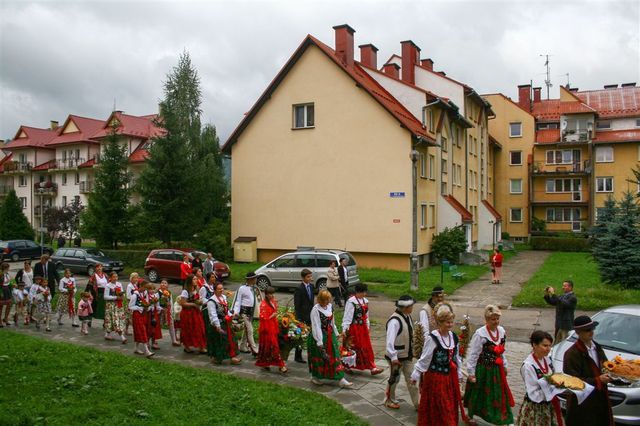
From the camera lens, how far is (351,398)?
8.81 metres

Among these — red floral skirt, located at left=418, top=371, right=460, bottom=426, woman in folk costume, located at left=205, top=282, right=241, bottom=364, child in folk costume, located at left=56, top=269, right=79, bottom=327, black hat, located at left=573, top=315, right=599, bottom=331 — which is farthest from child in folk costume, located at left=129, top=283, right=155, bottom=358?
black hat, located at left=573, top=315, right=599, bottom=331

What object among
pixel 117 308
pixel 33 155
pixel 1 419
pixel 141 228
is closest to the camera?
pixel 1 419

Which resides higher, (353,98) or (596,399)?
(353,98)

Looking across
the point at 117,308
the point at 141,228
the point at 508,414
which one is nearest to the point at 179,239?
the point at 141,228

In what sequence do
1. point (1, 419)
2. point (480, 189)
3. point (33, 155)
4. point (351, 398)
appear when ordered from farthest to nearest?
point (33, 155)
point (480, 189)
point (351, 398)
point (1, 419)

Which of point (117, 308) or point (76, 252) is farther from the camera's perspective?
point (76, 252)

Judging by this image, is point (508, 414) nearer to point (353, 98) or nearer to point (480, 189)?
point (353, 98)

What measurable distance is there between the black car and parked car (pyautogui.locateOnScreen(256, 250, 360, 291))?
21.3m

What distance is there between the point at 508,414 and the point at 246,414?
11.7ft

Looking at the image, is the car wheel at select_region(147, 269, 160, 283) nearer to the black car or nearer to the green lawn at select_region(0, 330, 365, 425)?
the green lawn at select_region(0, 330, 365, 425)

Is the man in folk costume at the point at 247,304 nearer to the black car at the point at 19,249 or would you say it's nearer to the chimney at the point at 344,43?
the chimney at the point at 344,43

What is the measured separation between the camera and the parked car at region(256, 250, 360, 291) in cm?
2088

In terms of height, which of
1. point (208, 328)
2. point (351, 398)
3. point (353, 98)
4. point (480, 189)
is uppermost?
point (353, 98)

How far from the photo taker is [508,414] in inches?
279
